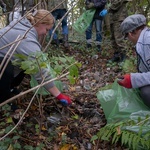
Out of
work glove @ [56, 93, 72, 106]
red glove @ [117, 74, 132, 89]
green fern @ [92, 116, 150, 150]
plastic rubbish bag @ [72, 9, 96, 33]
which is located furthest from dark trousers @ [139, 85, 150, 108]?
plastic rubbish bag @ [72, 9, 96, 33]

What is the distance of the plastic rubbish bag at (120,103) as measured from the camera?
244 centimetres

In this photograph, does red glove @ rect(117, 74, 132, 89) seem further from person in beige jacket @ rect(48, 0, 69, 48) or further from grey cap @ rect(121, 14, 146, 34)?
person in beige jacket @ rect(48, 0, 69, 48)

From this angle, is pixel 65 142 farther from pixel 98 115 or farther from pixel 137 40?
pixel 137 40

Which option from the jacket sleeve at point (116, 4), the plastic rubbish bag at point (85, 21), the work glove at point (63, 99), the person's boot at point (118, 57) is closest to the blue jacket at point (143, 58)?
the work glove at point (63, 99)

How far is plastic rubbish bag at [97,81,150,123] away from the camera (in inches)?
96.0

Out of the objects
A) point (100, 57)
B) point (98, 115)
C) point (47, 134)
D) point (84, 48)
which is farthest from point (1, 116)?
point (84, 48)

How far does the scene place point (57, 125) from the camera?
2582mm

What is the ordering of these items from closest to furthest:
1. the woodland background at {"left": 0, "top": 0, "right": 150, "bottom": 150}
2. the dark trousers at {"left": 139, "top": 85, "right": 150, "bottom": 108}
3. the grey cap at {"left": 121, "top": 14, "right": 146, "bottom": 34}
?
the woodland background at {"left": 0, "top": 0, "right": 150, "bottom": 150}
the dark trousers at {"left": 139, "top": 85, "right": 150, "bottom": 108}
the grey cap at {"left": 121, "top": 14, "right": 146, "bottom": 34}

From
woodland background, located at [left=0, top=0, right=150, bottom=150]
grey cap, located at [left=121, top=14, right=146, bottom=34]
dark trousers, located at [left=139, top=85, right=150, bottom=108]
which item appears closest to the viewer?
woodland background, located at [left=0, top=0, right=150, bottom=150]

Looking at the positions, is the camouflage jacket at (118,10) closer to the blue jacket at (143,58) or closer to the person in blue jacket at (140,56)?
the person in blue jacket at (140,56)

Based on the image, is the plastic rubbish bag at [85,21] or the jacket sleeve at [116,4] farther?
the plastic rubbish bag at [85,21]

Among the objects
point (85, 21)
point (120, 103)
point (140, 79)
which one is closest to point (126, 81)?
point (140, 79)

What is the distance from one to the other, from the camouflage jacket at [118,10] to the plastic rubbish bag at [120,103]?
2.44 metres

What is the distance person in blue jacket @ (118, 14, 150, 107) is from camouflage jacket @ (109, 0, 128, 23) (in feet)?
7.69
